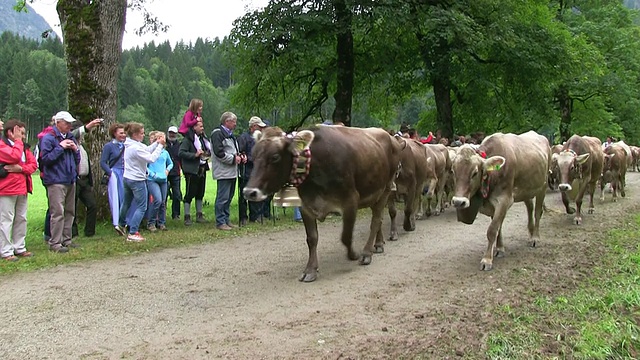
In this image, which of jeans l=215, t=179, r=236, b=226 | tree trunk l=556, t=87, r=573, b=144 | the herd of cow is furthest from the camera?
tree trunk l=556, t=87, r=573, b=144

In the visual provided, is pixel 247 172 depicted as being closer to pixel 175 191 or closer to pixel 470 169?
pixel 175 191

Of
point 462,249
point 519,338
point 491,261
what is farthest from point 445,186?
point 519,338

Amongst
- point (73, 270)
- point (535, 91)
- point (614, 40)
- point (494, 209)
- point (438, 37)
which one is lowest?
point (73, 270)

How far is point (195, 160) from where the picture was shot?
11109 mm

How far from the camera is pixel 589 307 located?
218 inches

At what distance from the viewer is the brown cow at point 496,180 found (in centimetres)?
715

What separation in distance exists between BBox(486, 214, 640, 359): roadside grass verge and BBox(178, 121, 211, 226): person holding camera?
7540mm

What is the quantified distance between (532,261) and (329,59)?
41.5 feet

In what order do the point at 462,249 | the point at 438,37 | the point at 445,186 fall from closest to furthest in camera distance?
the point at 462,249 → the point at 445,186 → the point at 438,37

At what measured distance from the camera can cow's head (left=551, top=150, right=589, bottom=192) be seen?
11.2m

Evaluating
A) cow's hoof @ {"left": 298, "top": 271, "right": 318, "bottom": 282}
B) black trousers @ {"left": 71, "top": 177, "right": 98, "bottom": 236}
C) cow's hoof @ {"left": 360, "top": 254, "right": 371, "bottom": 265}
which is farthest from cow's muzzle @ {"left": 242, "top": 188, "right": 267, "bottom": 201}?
black trousers @ {"left": 71, "top": 177, "right": 98, "bottom": 236}

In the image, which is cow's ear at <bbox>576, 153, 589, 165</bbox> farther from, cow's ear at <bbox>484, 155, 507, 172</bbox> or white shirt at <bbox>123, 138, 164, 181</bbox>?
white shirt at <bbox>123, 138, 164, 181</bbox>

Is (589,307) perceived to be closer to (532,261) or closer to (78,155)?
(532,261)

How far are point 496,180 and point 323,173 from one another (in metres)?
2.78
